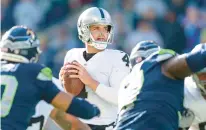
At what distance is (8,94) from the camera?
632 cm

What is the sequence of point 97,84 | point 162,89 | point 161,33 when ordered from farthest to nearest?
point 161,33 → point 97,84 → point 162,89

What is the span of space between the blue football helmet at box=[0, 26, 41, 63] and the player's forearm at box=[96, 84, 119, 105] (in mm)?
1166

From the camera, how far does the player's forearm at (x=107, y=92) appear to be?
25.1 ft

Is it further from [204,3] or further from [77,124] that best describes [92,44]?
[204,3]

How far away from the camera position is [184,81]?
6.47 meters

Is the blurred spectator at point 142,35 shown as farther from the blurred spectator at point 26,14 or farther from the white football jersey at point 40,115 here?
the white football jersey at point 40,115

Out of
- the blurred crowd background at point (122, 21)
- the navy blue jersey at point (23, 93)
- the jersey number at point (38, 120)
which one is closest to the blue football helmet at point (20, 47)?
the navy blue jersey at point (23, 93)

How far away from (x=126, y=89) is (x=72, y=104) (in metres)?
0.43

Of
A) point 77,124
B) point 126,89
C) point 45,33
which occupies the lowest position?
point 45,33

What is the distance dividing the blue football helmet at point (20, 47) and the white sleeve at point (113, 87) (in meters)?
1.17

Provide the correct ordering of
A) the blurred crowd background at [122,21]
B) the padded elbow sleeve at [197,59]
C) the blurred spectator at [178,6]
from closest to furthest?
the padded elbow sleeve at [197,59] → the blurred crowd background at [122,21] → the blurred spectator at [178,6]

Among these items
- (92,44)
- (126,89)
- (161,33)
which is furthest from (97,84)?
(161,33)

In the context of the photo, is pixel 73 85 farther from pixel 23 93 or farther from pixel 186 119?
pixel 23 93

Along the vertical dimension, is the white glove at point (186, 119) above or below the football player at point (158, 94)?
below
